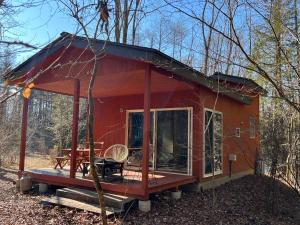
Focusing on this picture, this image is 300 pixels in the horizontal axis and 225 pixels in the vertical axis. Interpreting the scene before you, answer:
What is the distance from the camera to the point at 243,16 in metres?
4.72

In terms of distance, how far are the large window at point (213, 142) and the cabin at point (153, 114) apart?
27 millimetres

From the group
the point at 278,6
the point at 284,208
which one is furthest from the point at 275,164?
the point at 278,6

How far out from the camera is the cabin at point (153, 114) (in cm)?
634

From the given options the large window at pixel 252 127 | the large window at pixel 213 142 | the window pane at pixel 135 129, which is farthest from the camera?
the large window at pixel 252 127

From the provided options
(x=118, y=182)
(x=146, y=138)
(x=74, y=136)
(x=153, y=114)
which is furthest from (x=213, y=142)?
(x=74, y=136)

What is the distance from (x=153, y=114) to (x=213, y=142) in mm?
1911

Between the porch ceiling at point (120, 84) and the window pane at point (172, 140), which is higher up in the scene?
the porch ceiling at point (120, 84)

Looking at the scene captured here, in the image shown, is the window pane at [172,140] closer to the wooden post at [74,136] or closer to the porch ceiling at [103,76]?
the porch ceiling at [103,76]

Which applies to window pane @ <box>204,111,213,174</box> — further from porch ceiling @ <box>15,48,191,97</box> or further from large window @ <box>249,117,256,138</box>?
large window @ <box>249,117,256,138</box>

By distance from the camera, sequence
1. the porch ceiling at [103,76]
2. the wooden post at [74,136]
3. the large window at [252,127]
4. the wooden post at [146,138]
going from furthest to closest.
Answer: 1. the large window at [252,127]
2. the wooden post at [74,136]
3. the porch ceiling at [103,76]
4. the wooden post at [146,138]

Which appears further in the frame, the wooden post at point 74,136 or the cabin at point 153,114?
the wooden post at point 74,136

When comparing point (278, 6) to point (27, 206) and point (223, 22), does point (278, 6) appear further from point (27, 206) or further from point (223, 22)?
point (27, 206)

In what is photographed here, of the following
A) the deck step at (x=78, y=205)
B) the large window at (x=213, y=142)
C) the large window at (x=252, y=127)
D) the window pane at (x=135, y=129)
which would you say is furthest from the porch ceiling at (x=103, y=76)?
the large window at (x=252, y=127)

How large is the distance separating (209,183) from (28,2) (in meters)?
6.71
